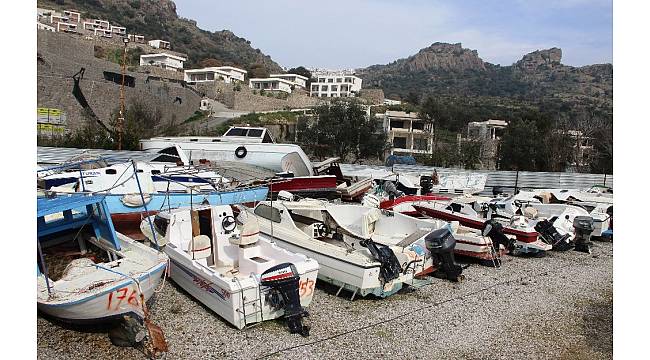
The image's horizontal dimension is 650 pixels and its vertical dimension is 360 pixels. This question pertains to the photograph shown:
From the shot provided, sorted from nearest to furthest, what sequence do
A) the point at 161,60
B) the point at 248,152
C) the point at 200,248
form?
the point at 200,248, the point at 248,152, the point at 161,60

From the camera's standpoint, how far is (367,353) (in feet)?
21.3

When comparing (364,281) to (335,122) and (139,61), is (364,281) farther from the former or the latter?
(139,61)

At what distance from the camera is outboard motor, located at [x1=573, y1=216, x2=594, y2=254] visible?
507 inches

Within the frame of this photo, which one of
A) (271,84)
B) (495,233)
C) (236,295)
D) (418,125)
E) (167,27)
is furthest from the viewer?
(167,27)

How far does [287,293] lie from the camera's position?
22.5ft

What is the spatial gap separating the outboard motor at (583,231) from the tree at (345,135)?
22.9 meters

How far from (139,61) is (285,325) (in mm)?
75543

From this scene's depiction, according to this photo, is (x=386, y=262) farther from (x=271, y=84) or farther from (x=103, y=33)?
(x=103, y=33)

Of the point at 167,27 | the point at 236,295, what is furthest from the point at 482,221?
the point at 167,27

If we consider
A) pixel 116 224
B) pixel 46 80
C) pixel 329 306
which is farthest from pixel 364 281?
pixel 46 80

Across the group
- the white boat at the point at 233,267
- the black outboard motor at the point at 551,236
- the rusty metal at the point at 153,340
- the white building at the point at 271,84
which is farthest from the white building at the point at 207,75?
the rusty metal at the point at 153,340

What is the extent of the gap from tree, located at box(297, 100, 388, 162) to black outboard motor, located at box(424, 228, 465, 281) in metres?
26.0

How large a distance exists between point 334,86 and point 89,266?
7911 cm

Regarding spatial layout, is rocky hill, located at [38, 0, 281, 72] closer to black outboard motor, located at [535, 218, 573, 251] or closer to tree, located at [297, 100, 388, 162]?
tree, located at [297, 100, 388, 162]
